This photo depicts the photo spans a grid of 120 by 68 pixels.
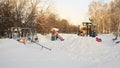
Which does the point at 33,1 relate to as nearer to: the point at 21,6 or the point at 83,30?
the point at 21,6

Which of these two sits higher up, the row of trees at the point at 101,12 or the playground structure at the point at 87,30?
the row of trees at the point at 101,12

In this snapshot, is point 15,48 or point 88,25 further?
point 88,25

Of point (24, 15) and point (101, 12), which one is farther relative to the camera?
point (101, 12)

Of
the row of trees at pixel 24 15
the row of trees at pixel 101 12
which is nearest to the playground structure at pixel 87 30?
the row of trees at pixel 24 15

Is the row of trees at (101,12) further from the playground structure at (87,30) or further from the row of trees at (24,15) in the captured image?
the playground structure at (87,30)

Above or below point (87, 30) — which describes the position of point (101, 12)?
above

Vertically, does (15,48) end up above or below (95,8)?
below

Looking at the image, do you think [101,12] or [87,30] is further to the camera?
[101,12]

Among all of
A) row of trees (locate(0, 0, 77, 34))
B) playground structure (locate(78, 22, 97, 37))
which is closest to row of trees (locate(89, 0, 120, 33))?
row of trees (locate(0, 0, 77, 34))

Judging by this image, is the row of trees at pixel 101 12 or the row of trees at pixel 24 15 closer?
the row of trees at pixel 24 15

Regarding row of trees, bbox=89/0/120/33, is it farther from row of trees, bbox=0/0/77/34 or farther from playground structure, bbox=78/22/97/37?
playground structure, bbox=78/22/97/37

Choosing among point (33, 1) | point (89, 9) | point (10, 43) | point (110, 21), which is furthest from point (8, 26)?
point (110, 21)

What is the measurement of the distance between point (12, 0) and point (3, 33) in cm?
833

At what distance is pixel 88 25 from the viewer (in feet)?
106
